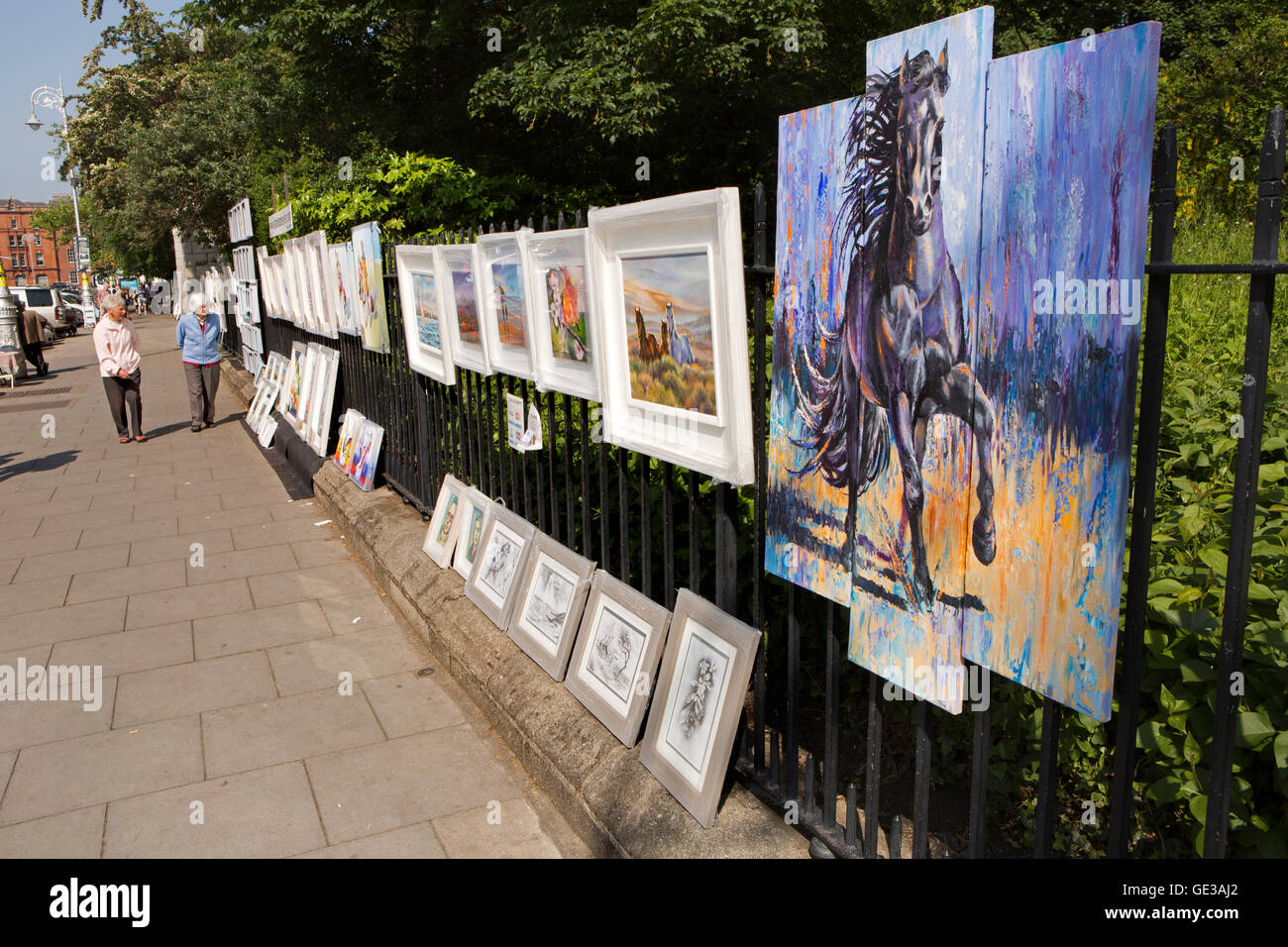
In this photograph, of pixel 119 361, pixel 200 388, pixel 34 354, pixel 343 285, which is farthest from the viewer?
pixel 34 354

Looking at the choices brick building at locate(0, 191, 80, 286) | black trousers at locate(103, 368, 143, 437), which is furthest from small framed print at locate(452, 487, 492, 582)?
brick building at locate(0, 191, 80, 286)

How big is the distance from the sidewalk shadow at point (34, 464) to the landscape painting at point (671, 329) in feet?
33.3

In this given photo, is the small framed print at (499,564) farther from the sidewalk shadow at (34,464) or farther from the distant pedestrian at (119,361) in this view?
the distant pedestrian at (119,361)

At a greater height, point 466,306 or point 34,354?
point 466,306

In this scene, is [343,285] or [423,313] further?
[343,285]

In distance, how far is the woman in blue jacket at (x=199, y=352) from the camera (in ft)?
43.3

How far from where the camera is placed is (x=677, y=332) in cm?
312

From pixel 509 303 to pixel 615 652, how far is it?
1817mm

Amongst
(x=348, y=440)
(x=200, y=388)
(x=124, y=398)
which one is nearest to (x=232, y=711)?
(x=348, y=440)

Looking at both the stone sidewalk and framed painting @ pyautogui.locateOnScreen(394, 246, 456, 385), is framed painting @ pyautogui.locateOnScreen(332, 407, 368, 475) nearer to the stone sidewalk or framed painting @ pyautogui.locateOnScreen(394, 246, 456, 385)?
the stone sidewalk

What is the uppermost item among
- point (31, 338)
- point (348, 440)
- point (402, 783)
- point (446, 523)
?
point (31, 338)

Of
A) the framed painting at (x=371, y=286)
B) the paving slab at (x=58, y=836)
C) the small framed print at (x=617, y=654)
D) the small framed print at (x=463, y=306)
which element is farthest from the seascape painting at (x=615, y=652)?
the framed painting at (x=371, y=286)

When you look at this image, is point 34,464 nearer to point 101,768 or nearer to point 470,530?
point 470,530

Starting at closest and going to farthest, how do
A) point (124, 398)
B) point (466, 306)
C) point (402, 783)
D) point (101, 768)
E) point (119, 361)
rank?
point (402, 783) → point (101, 768) → point (466, 306) → point (119, 361) → point (124, 398)
